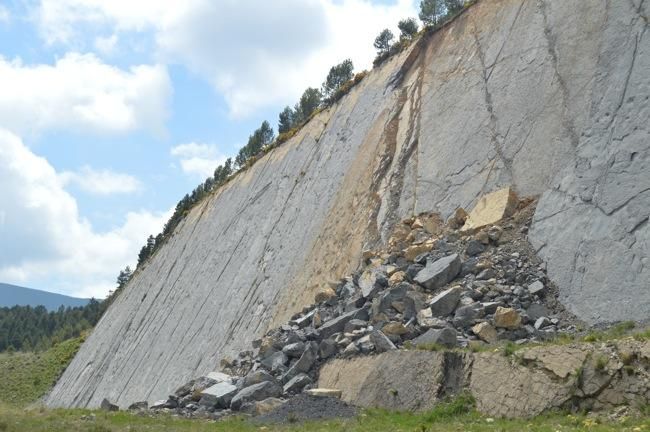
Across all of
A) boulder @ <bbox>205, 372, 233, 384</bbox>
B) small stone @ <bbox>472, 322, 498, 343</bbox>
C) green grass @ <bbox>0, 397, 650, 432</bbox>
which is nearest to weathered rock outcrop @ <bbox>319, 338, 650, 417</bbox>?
green grass @ <bbox>0, 397, 650, 432</bbox>

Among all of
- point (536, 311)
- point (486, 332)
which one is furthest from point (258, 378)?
point (536, 311)

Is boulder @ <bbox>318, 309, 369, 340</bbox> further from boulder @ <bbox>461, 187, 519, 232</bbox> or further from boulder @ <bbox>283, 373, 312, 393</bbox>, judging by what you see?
boulder @ <bbox>461, 187, 519, 232</bbox>

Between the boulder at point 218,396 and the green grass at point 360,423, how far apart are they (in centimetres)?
136

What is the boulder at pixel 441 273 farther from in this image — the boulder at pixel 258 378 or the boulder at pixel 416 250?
the boulder at pixel 258 378

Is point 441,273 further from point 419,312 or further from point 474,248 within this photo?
point 419,312

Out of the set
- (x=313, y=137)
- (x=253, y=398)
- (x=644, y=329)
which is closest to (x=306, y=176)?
(x=313, y=137)

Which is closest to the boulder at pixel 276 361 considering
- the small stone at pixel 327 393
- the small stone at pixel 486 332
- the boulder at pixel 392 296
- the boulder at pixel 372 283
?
the small stone at pixel 327 393

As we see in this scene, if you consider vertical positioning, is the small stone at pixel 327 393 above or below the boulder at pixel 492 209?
below

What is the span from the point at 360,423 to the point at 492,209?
27.1 feet

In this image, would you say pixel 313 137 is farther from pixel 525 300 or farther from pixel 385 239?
pixel 525 300

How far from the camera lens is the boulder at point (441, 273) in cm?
1862

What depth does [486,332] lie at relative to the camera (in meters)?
15.9

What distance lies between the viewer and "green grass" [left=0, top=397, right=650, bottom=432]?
1206 centimetres

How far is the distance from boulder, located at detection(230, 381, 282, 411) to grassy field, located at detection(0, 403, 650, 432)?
1.17m
